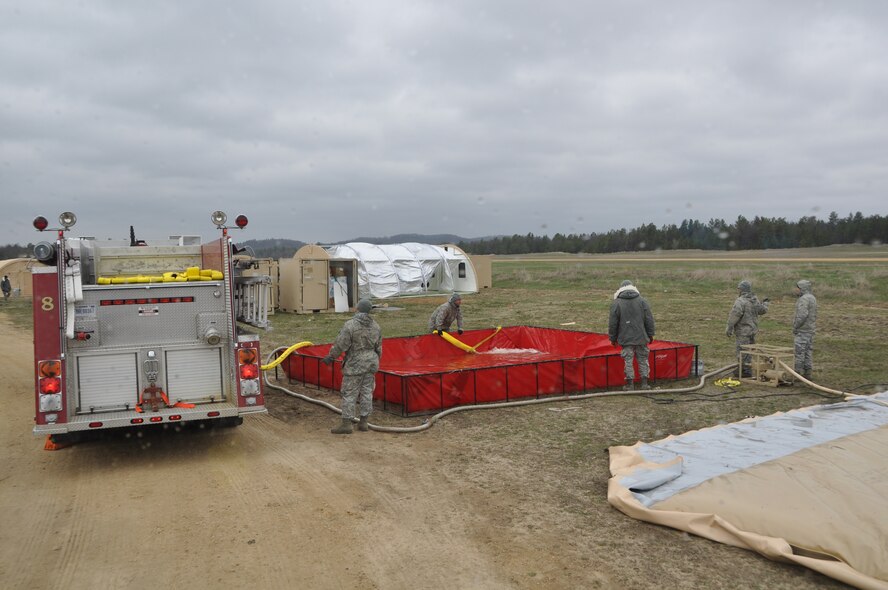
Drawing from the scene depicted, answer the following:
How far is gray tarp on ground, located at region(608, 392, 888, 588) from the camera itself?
4750mm

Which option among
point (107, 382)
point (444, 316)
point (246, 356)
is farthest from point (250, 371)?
point (444, 316)

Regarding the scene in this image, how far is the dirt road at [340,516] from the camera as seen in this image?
4.84 metres

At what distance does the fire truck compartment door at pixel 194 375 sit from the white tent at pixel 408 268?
66.9 ft

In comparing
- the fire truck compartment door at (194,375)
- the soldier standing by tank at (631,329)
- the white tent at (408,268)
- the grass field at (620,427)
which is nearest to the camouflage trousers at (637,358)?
the soldier standing by tank at (631,329)

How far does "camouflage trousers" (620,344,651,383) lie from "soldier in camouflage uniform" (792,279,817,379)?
288 centimetres

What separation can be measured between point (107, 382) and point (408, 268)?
2482 cm

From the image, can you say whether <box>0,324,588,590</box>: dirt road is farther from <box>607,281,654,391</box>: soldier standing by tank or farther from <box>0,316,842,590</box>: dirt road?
<box>607,281,654,391</box>: soldier standing by tank

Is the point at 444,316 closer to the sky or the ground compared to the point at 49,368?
closer to the ground

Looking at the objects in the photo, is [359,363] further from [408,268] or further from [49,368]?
[408,268]

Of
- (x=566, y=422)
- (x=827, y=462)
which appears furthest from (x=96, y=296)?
(x=827, y=462)

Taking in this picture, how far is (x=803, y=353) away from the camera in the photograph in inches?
462

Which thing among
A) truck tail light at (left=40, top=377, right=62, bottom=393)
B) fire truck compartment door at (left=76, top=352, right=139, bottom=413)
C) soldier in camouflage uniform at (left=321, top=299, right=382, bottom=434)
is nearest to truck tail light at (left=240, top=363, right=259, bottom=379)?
fire truck compartment door at (left=76, top=352, right=139, bottom=413)

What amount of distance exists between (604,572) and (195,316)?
5293mm

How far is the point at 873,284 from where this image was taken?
28.3 meters
